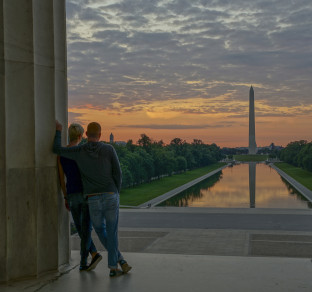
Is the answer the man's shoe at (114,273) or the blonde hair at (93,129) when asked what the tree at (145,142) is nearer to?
the blonde hair at (93,129)

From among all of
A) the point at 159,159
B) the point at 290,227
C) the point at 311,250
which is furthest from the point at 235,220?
the point at 159,159

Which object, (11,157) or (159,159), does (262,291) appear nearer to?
(11,157)

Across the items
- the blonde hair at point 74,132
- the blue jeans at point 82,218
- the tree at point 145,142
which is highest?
the tree at point 145,142

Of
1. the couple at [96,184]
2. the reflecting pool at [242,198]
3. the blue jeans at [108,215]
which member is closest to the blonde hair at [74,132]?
the couple at [96,184]

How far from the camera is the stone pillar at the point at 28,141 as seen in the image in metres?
4.98

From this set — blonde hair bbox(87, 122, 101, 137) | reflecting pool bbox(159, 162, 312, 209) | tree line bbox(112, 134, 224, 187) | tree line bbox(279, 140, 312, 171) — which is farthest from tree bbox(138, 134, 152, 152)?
blonde hair bbox(87, 122, 101, 137)

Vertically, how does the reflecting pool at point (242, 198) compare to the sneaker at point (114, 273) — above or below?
below

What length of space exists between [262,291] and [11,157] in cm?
327

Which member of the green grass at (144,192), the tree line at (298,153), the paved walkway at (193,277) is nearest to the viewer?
the paved walkway at (193,277)

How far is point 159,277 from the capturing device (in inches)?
199

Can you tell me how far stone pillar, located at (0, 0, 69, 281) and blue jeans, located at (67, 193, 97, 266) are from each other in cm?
22

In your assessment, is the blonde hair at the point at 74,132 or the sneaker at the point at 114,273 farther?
the blonde hair at the point at 74,132

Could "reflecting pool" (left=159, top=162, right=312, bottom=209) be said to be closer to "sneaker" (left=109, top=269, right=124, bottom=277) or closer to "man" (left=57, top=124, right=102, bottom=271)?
"man" (left=57, top=124, right=102, bottom=271)

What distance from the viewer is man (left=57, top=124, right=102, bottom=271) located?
17.7 feet
